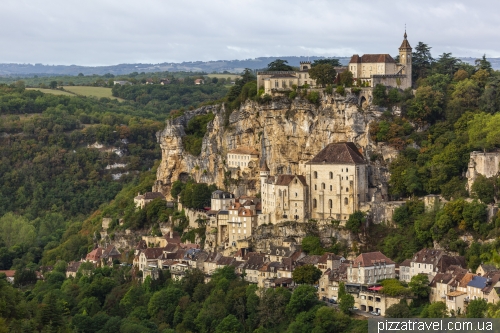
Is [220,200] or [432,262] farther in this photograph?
[220,200]

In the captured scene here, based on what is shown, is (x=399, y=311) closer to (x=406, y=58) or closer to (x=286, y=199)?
(x=286, y=199)

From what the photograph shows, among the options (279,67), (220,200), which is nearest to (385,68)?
(279,67)

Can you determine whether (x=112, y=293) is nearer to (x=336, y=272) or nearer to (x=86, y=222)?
(x=336, y=272)

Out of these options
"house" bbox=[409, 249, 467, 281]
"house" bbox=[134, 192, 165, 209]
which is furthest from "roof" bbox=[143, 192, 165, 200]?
"house" bbox=[409, 249, 467, 281]

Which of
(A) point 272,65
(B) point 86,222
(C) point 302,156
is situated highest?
(A) point 272,65

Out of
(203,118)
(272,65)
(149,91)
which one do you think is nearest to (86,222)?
(203,118)

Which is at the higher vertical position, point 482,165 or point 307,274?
point 482,165

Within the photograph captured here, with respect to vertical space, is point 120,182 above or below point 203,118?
below
